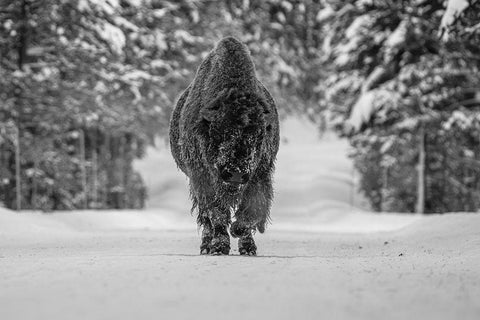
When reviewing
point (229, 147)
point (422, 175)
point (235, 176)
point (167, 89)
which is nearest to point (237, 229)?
point (235, 176)

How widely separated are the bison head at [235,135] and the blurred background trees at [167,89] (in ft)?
23.2

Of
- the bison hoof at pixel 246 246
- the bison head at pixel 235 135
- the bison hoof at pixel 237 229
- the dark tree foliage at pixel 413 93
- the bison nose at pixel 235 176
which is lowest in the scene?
the bison hoof at pixel 246 246

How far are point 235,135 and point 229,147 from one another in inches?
5.1

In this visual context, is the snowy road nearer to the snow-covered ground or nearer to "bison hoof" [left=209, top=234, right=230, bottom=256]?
the snow-covered ground

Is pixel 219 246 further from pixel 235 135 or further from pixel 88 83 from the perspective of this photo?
pixel 88 83

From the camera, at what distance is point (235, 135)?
616cm

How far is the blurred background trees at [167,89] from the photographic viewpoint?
17453mm

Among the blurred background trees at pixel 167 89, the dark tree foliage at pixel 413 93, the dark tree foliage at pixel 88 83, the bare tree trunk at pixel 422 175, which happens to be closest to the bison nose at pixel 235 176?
the blurred background trees at pixel 167 89

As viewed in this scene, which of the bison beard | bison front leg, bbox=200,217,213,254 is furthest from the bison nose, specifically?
bison front leg, bbox=200,217,213,254

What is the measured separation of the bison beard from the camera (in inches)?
244

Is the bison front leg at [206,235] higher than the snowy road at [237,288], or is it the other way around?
the bison front leg at [206,235]

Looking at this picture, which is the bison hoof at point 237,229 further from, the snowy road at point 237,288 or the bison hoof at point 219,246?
the snowy road at point 237,288

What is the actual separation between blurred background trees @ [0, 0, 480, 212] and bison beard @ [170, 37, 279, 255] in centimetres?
668

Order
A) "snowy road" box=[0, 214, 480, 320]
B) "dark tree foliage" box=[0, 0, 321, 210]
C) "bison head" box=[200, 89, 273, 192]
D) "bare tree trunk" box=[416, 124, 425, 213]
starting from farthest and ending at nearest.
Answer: "bare tree trunk" box=[416, 124, 425, 213], "dark tree foliage" box=[0, 0, 321, 210], "bison head" box=[200, 89, 273, 192], "snowy road" box=[0, 214, 480, 320]
